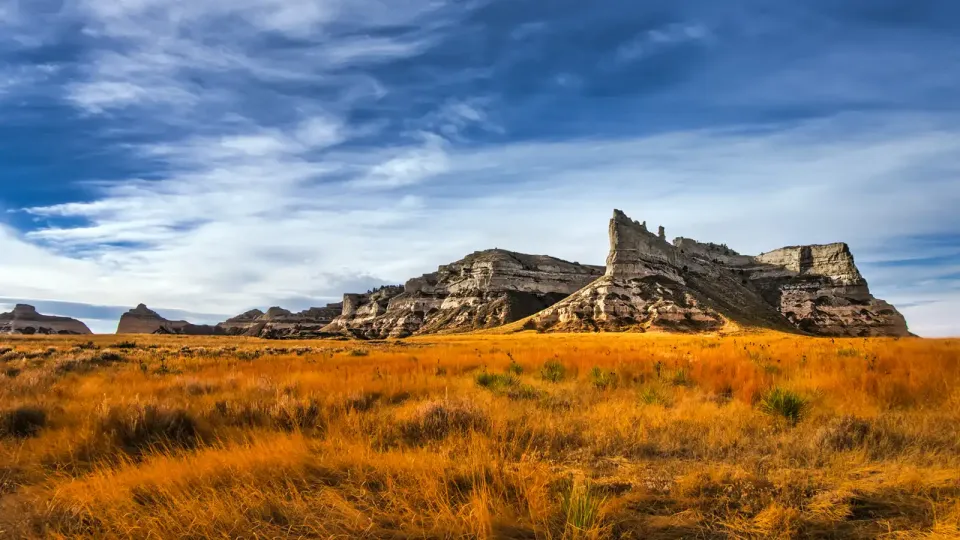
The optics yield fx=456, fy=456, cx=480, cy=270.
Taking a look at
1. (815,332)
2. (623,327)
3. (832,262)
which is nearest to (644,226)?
(623,327)

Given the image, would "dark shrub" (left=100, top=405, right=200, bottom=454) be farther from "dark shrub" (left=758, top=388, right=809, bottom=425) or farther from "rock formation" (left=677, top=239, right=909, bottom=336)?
"rock formation" (left=677, top=239, right=909, bottom=336)

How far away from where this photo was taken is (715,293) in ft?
261

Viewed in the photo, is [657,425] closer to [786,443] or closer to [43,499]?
[786,443]

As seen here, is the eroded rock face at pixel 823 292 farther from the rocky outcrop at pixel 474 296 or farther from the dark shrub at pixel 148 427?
the dark shrub at pixel 148 427

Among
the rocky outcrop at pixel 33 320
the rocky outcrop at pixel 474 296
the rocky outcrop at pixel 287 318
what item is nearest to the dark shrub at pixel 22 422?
the rocky outcrop at pixel 474 296

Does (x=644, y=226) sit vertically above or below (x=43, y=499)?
above

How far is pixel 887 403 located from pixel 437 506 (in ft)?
22.4

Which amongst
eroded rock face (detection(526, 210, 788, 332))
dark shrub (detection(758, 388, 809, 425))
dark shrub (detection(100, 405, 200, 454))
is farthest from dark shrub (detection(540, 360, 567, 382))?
eroded rock face (detection(526, 210, 788, 332))

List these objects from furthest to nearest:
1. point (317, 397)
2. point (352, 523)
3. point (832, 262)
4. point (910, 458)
Result: point (832, 262) < point (317, 397) < point (910, 458) < point (352, 523)

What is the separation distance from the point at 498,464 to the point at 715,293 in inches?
3398

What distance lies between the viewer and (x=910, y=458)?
13.8 ft

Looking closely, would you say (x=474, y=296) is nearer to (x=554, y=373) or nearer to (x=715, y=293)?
(x=715, y=293)

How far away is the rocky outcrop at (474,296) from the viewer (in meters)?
95.2

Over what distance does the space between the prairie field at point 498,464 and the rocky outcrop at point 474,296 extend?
83576 mm
